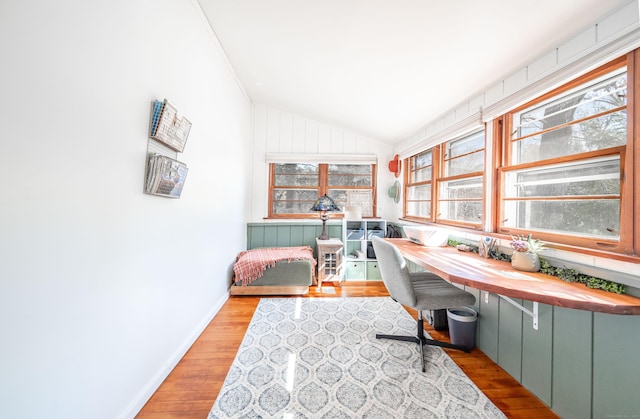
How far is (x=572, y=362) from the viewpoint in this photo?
132 cm

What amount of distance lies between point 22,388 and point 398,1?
2.43 metres

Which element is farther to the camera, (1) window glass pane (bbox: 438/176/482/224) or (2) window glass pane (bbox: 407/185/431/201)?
(2) window glass pane (bbox: 407/185/431/201)

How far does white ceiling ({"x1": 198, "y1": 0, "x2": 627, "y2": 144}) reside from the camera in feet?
4.64

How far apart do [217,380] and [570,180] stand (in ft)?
8.27

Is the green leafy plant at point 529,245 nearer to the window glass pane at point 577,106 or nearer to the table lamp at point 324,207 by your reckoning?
the window glass pane at point 577,106

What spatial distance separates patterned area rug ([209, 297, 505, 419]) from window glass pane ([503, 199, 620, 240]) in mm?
1125

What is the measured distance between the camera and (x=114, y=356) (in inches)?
48.1

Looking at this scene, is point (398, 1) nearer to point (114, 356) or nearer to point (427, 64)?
point (427, 64)

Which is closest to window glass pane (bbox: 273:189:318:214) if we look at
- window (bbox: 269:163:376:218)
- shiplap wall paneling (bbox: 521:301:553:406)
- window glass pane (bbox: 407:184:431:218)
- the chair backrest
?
window (bbox: 269:163:376:218)

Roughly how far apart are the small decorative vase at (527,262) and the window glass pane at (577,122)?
651 millimetres

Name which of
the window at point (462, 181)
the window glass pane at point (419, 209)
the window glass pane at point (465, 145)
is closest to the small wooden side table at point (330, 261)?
the window glass pane at point (419, 209)

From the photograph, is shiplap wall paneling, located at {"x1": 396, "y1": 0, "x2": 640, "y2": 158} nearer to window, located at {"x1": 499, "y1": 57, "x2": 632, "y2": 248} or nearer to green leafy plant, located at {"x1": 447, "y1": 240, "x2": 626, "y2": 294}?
window, located at {"x1": 499, "y1": 57, "x2": 632, "y2": 248}

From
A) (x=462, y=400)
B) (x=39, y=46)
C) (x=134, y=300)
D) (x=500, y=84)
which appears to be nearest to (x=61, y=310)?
A: (x=134, y=300)

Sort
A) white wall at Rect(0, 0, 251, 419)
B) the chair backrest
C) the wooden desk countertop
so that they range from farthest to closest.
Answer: the chair backrest, the wooden desk countertop, white wall at Rect(0, 0, 251, 419)
